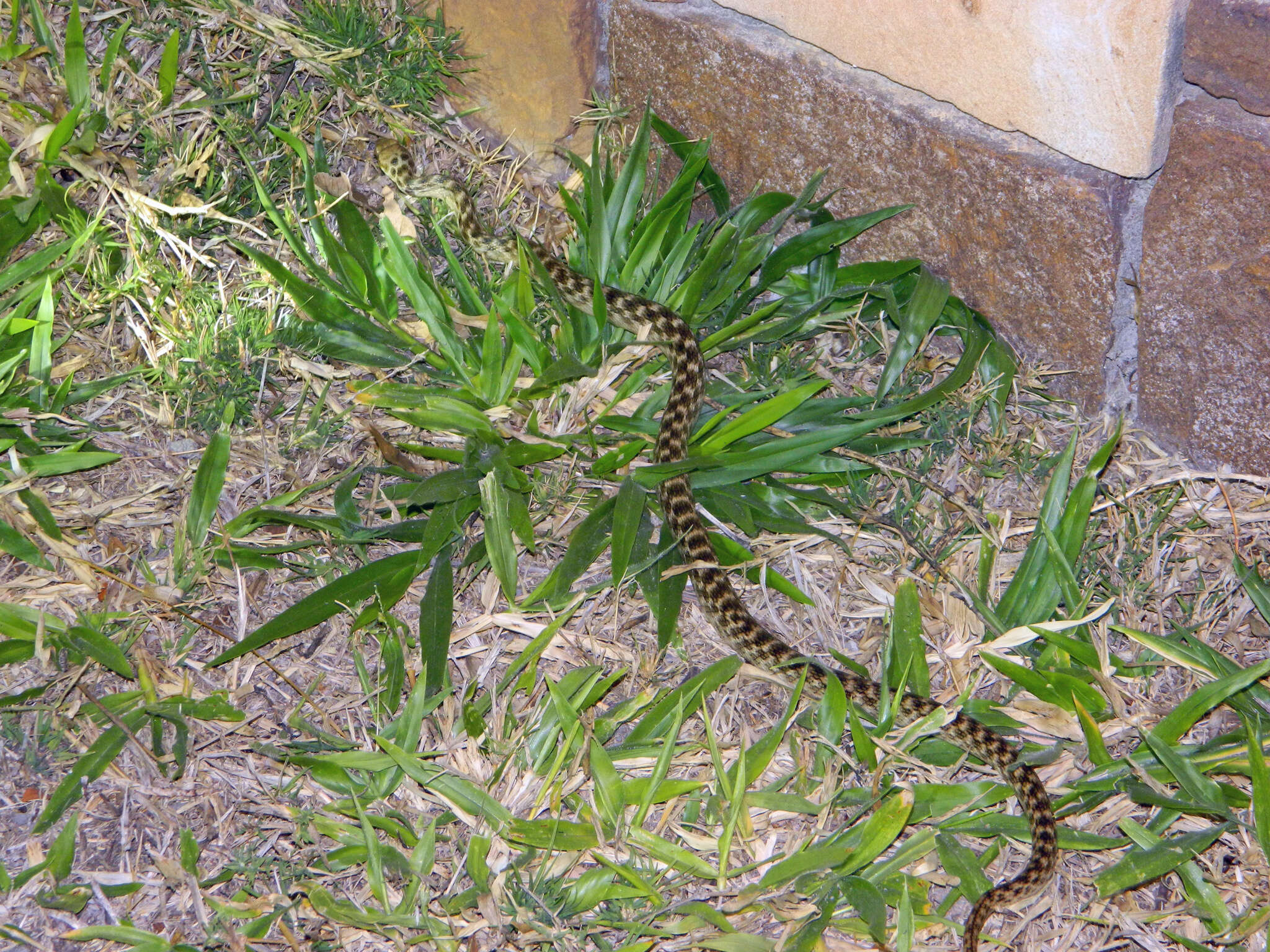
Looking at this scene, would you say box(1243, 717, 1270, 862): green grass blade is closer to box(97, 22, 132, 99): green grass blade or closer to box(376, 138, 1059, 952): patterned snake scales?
box(376, 138, 1059, 952): patterned snake scales

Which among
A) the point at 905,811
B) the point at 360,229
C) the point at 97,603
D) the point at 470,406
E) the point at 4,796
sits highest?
the point at 360,229

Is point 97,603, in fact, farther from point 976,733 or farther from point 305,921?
point 976,733

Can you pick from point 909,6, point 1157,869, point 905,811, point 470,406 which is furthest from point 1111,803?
point 909,6

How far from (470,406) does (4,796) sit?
1.76 m

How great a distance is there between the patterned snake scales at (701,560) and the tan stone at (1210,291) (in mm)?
1427

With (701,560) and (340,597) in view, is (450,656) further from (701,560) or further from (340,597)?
(701,560)

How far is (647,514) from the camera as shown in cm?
363

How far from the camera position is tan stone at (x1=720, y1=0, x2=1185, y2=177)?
3150mm

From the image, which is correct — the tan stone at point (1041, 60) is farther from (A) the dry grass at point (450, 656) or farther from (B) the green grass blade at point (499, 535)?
(B) the green grass blade at point (499, 535)

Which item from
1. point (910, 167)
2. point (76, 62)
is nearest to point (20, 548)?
point (76, 62)

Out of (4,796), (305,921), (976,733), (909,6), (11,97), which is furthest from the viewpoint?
(11,97)

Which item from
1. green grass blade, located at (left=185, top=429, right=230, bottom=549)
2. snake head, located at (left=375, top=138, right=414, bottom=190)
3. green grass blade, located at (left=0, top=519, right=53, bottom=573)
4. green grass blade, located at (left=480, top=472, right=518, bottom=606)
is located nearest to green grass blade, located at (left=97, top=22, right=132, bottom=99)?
snake head, located at (left=375, top=138, right=414, bottom=190)

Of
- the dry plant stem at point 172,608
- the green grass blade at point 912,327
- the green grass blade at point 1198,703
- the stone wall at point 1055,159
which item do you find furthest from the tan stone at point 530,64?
the green grass blade at point 1198,703

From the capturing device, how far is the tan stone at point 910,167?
11.7 feet
